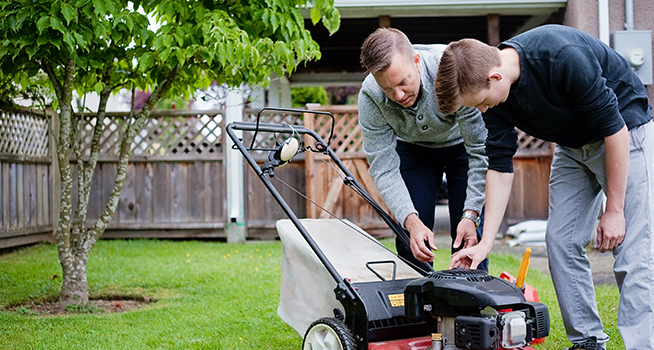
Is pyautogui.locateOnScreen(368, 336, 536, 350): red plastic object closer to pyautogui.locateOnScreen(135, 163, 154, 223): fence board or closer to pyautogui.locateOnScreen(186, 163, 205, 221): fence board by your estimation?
pyautogui.locateOnScreen(186, 163, 205, 221): fence board

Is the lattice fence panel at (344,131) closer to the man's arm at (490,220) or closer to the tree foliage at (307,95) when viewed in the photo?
the man's arm at (490,220)

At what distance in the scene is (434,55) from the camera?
263 cm

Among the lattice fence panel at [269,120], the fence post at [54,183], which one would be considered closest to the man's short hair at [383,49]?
the lattice fence panel at [269,120]

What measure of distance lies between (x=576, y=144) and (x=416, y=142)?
737 mm

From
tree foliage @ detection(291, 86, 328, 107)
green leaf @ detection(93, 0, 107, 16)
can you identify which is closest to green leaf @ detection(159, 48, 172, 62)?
green leaf @ detection(93, 0, 107, 16)

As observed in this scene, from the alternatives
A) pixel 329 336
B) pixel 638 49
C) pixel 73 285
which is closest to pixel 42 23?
pixel 73 285

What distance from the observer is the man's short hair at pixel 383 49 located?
228 cm

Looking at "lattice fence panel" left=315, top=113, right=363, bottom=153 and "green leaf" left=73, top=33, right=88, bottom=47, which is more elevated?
"green leaf" left=73, top=33, right=88, bottom=47

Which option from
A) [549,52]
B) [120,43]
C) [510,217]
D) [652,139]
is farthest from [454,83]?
[510,217]

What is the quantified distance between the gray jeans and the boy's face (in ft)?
1.61

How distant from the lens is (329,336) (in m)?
2.22

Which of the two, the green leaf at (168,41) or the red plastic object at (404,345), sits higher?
the green leaf at (168,41)

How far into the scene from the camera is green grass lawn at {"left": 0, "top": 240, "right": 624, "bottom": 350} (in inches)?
116

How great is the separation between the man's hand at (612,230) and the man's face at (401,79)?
83cm
